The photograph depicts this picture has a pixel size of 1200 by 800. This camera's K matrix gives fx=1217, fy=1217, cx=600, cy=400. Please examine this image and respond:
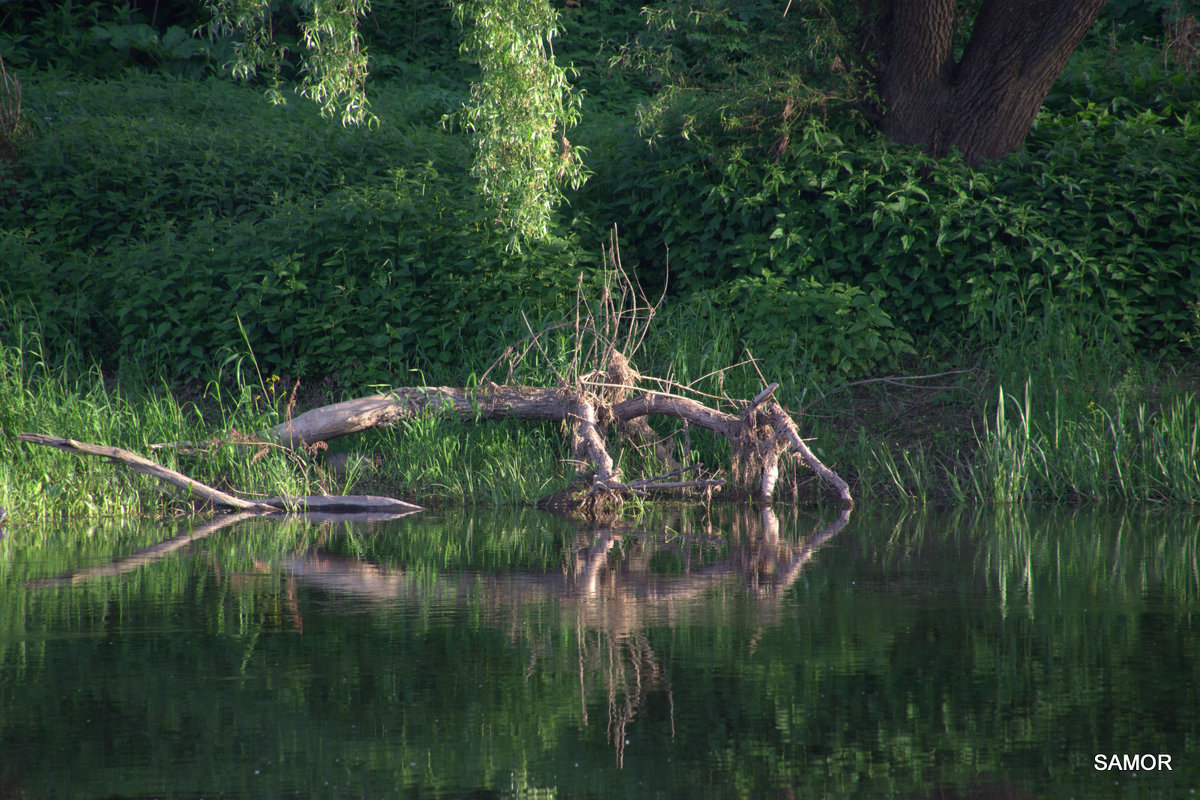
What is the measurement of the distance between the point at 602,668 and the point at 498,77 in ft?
23.9

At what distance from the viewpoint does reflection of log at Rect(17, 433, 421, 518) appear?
31.5 feet

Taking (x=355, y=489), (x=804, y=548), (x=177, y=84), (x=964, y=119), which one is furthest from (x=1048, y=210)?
(x=177, y=84)

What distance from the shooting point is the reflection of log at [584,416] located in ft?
33.1

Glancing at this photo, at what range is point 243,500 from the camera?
1005cm

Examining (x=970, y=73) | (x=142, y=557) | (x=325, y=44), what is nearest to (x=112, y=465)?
(x=142, y=557)

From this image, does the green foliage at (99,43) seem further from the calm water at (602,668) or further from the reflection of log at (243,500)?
the calm water at (602,668)

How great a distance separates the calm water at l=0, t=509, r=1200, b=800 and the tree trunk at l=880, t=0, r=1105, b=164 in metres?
6.11

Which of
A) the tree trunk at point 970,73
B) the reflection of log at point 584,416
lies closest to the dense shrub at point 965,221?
the tree trunk at point 970,73

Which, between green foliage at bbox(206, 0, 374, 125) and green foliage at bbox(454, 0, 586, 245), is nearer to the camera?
green foliage at bbox(454, 0, 586, 245)

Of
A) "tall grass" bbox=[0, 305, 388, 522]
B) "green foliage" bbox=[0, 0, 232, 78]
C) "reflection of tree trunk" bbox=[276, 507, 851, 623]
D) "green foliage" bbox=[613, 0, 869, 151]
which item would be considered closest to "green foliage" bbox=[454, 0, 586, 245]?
"green foliage" bbox=[613, 0, 869, 151]

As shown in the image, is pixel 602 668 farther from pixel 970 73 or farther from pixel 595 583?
pixel 970 73

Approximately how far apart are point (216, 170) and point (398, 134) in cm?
237

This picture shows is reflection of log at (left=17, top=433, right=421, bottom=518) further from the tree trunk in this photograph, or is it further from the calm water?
the tree trunk

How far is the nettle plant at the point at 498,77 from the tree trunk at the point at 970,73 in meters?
3.97
